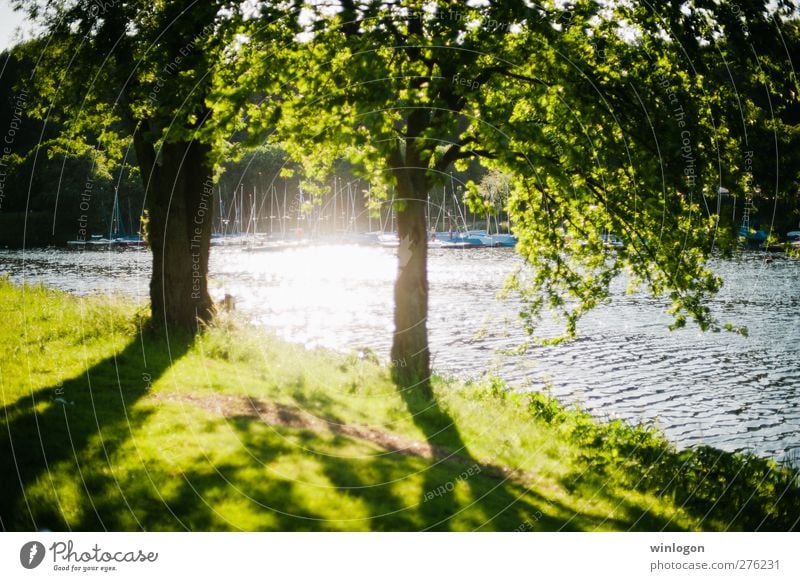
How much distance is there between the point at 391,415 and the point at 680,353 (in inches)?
503

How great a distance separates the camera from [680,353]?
18.8 meters

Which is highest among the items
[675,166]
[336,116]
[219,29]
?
[219,29]

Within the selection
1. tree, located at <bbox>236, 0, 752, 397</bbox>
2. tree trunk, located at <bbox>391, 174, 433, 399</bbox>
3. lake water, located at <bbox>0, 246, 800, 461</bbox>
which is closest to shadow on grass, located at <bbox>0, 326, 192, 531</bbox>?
tree, located at <bbox>236, 0, 752, 397</bbox>

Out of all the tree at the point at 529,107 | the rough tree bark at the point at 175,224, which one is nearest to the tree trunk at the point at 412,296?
the tree at the point at 529,107

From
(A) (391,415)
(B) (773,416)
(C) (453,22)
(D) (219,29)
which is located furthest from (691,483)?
(D) (219,29)

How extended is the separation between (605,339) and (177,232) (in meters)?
14.7

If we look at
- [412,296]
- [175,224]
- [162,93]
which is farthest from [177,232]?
[412,296]

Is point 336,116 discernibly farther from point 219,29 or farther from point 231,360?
point 231,360

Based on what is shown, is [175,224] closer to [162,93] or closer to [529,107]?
[162,93]

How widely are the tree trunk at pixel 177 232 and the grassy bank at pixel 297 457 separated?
1.06 m

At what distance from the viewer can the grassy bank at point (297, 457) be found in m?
5.18

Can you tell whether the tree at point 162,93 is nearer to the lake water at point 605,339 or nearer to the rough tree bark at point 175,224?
the rough tree bark at point 175,224

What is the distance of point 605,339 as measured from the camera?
20938 mm

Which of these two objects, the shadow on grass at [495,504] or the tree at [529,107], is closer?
the shadow on grass at [495,504]
